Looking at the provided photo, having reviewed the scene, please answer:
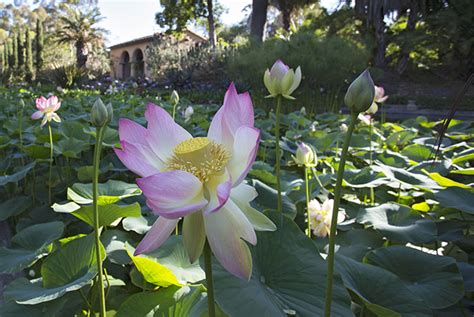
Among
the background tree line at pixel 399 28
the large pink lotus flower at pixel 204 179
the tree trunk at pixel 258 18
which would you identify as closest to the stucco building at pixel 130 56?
the background tree line at pixel 399 28

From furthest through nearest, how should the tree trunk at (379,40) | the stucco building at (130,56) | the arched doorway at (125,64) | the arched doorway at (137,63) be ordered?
1. the arched doorway at (125,64)
2. the stucco building at (130,56)
3. the arched doorway at (137,63)
4. the tree trunk at (379,40)

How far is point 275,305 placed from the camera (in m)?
0.50

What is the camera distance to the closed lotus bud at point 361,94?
41cm

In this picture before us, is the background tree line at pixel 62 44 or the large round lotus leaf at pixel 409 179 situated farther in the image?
the background tree line at pixel 62 44

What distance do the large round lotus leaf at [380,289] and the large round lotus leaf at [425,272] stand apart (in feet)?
0.24

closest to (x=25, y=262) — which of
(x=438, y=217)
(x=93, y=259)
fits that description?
(x=93, y=259)

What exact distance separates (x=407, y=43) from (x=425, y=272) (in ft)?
42.3

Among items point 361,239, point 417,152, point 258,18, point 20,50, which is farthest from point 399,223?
point 20,50

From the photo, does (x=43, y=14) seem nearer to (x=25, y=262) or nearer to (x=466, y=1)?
(x=466, y=1)

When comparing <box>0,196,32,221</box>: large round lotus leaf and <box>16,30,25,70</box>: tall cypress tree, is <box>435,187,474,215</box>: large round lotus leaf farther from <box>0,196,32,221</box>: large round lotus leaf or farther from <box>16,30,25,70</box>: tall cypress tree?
<box>16,30,25,70</box>: tall cypress tree

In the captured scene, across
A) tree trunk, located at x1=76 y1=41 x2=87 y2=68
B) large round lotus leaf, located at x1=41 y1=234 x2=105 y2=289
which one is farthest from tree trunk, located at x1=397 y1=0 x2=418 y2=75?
tree trunk, located at x1=76 y1=41 x2=87 y2=68

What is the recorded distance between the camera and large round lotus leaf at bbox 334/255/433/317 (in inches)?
22.7

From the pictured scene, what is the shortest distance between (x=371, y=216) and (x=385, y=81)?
13.0 m

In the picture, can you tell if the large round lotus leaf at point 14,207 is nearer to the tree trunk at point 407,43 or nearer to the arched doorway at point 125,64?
the tree trunk at point 407,43
